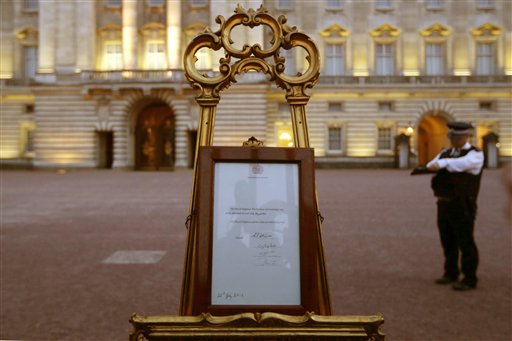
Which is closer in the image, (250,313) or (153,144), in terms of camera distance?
(250,313)

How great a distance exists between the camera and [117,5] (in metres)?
35.5

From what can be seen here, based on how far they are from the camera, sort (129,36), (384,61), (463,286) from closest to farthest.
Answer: (463,286), (129,36), (384,61)

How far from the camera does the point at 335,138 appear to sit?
3591 cm

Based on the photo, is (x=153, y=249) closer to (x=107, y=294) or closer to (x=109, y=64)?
(x=107, y=294)

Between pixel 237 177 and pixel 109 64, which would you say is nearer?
pixel 237 177

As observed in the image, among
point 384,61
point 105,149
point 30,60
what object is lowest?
point 105,149

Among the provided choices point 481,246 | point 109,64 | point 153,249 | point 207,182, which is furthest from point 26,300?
point 109,64

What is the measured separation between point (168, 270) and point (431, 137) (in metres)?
37.5

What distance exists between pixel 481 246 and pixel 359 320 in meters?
6.40

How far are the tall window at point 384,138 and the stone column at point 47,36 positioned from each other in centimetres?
2462

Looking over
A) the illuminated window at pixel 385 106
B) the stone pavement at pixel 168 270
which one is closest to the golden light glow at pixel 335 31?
the illuminated window at pixel 385 106

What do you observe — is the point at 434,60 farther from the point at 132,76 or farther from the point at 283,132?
the point at 132,76

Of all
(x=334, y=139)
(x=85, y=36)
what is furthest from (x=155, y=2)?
(x=334, y=139)

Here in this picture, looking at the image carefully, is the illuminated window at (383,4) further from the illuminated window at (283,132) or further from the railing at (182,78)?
the illuminated window at (283,132)
